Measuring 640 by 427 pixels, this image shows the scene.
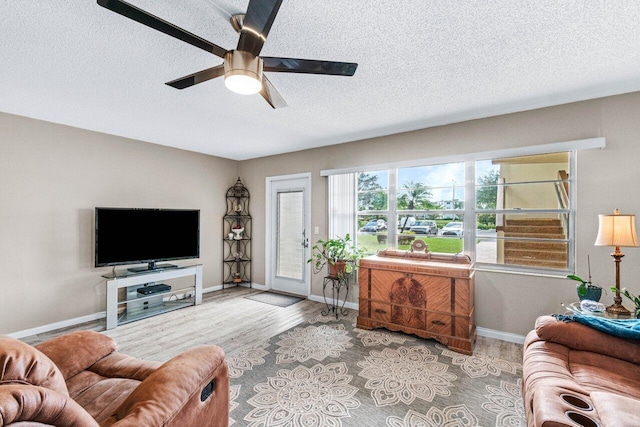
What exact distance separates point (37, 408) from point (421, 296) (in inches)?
119

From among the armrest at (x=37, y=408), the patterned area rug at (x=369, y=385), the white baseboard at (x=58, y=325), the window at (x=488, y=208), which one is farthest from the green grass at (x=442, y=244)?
the white baseboard at (x=58, y=325)

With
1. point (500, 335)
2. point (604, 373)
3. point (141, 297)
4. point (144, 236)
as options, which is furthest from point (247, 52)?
point (141, 297)

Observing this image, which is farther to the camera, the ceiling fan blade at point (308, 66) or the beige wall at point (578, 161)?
the beige wall at point (578, 161)

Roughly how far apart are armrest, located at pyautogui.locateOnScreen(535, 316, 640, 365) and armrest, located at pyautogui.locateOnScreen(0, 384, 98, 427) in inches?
94.8

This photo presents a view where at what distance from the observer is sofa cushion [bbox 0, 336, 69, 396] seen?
0.86 metres

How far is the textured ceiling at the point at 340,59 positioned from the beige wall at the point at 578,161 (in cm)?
18

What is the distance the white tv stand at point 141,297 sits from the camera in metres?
3.50

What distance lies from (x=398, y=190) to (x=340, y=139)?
111cm

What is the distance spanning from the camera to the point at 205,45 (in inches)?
60.1

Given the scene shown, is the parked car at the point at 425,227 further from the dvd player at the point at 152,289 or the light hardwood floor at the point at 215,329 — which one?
the dvd player at the point at 152,289

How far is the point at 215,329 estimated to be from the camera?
→ 3.45 meters

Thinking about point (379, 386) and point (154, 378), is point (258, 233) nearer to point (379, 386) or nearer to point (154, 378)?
point (379, 386)

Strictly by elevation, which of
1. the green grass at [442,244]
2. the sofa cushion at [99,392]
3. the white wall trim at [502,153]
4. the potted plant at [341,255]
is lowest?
the sofa cushion at [99,392]

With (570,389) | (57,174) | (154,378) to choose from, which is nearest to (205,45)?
(154,378)
